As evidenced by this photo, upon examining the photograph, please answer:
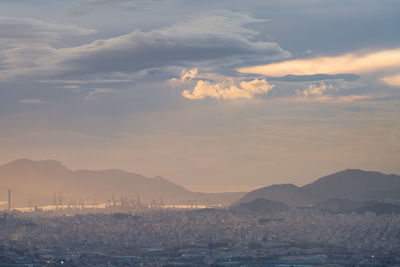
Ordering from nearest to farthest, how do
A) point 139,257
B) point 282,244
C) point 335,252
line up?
point 139,257, point 335,252, point 282,244

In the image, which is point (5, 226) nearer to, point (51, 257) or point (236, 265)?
point (51, 257)

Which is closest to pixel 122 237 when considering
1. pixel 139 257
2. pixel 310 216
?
pixel 139 257

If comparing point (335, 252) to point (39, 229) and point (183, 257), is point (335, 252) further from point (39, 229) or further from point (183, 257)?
point (39, 229)

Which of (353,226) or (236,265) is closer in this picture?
(236,265)

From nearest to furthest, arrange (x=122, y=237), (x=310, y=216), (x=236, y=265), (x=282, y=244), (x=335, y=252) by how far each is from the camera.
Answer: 1. (x=236, y=265)
2. (x=335, y=252)
3. (x=282, y=244)
4. (x=122, y=237)
5. (x=310, y=216)

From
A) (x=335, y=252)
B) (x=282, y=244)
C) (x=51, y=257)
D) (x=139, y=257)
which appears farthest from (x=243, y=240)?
(x=51, y=257)

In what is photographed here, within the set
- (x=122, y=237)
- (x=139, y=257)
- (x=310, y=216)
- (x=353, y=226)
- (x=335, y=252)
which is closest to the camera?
(x=139, y=257)
